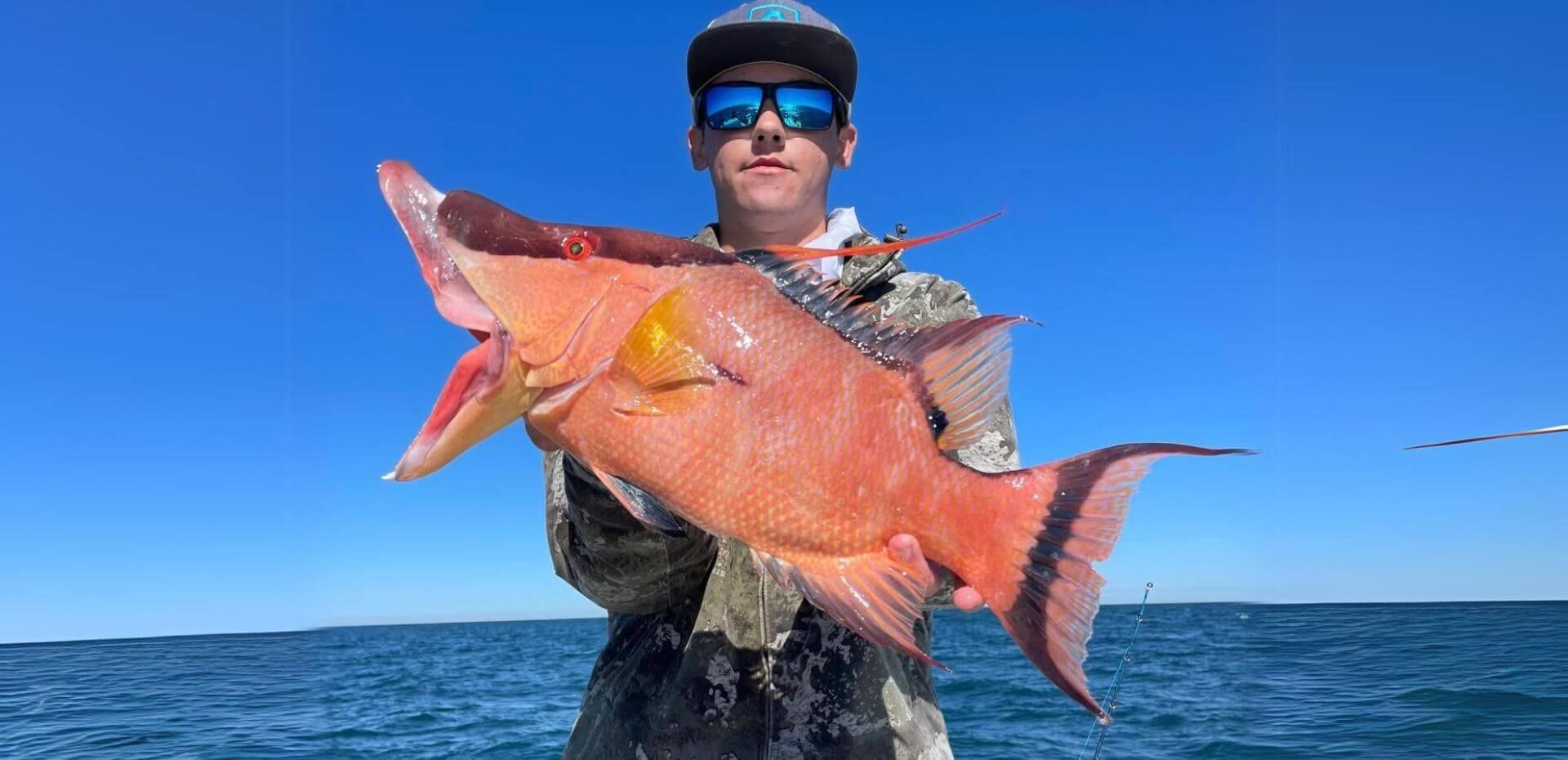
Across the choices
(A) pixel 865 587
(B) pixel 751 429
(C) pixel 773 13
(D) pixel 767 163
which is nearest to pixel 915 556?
(A) pixel 865 587

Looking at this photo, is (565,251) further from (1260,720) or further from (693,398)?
(1260,720)

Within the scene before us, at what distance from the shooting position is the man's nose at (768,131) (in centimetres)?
288

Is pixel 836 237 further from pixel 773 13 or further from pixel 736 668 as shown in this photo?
pixel 736 668

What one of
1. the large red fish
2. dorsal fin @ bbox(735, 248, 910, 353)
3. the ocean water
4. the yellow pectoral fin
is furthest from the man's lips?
the ocean water

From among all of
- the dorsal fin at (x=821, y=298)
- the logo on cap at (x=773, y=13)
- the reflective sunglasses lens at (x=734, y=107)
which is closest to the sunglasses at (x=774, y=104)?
the reflective sunglasses lens at (x=734, y=107)

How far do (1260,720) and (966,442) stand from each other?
1838cm

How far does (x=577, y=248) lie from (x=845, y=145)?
173cm

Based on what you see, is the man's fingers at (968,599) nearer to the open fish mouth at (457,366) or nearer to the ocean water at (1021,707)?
the open fish mouth at (457,366)

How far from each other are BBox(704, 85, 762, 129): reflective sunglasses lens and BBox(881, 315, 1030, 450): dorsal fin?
4.40 ft

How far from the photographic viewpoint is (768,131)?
9.45 ft

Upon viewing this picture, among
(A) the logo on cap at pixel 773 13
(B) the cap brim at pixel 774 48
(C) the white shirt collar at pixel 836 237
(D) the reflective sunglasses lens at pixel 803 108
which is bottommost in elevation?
(C) the white shirt collar at pixel 836 237

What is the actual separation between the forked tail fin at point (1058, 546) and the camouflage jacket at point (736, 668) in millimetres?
609

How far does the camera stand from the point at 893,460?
1.70 m

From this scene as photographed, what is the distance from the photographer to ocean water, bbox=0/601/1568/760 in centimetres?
1505
